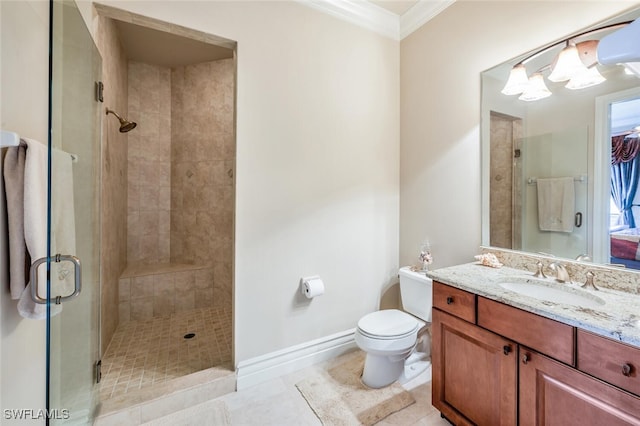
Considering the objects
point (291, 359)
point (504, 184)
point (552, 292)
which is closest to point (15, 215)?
point (291, 359)

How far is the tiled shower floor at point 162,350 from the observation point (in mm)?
1755

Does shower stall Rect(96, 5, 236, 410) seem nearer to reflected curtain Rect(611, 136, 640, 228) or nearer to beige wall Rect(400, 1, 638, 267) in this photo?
beige wall Rect(400, 1, 638, 267)

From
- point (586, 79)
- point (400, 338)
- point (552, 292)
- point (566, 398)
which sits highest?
point (586, 79)

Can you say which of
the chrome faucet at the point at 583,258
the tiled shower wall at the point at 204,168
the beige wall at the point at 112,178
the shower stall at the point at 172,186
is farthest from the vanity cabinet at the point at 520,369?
the tiled shower wall at the point at 204,168

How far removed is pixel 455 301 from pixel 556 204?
830 mm

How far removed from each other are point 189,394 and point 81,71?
1.81 meters

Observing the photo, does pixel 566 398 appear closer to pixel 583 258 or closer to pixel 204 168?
pixel 583 258

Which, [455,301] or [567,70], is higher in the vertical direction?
[567,70]

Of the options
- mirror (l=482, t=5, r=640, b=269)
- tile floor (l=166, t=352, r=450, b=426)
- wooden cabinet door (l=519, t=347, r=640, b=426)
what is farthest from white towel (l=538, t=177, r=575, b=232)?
tile floor (l=166, t=352, r=450, b=426)

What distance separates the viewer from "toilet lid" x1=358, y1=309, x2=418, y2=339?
1.67 m

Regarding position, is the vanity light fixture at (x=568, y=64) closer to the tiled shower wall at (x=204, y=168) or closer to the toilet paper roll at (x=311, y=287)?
the toilet paper roll at (x=311, y=287)

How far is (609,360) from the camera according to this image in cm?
86

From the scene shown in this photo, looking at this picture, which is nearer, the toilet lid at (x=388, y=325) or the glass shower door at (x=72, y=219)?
the glass shower door at (x=72, y=219)

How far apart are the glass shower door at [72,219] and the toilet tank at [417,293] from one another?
1.86 meters
